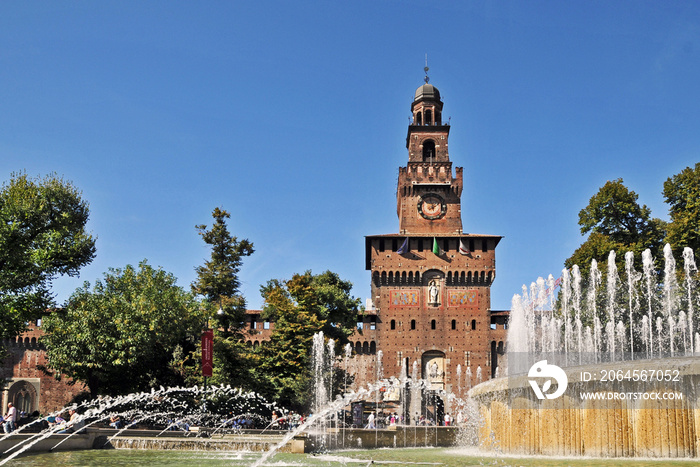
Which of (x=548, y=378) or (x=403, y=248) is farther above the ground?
(x=403, y=248)

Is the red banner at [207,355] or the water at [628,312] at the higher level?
the water at [628,312]

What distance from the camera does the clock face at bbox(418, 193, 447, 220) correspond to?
158 ft

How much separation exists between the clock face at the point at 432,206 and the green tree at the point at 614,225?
14328 millimetres

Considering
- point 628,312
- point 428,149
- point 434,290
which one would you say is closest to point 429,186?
point 428,149

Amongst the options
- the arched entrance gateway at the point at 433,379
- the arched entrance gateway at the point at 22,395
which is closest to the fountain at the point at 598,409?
the arched entrance gateway at the point at 433,379

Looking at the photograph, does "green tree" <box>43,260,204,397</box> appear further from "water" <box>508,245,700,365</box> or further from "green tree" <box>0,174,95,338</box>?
"water" <box>508,245,700,365</box>

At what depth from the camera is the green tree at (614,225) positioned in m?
32.9

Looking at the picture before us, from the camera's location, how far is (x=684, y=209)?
31.0 metres

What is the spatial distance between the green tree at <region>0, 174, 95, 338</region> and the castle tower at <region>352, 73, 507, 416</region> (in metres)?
19.9

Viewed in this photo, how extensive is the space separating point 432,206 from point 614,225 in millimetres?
16263

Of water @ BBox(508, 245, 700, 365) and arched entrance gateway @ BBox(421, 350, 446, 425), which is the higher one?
water @ BBox(508, 245, 700, 365)

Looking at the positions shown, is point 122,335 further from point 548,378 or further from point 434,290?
point 548,378

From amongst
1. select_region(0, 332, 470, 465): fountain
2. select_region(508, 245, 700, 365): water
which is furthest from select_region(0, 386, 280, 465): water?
select_region(508, 245, 700, 365): water

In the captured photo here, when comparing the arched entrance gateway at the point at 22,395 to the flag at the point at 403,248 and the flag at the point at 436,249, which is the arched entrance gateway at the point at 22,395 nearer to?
the flag at the point at 403,248
